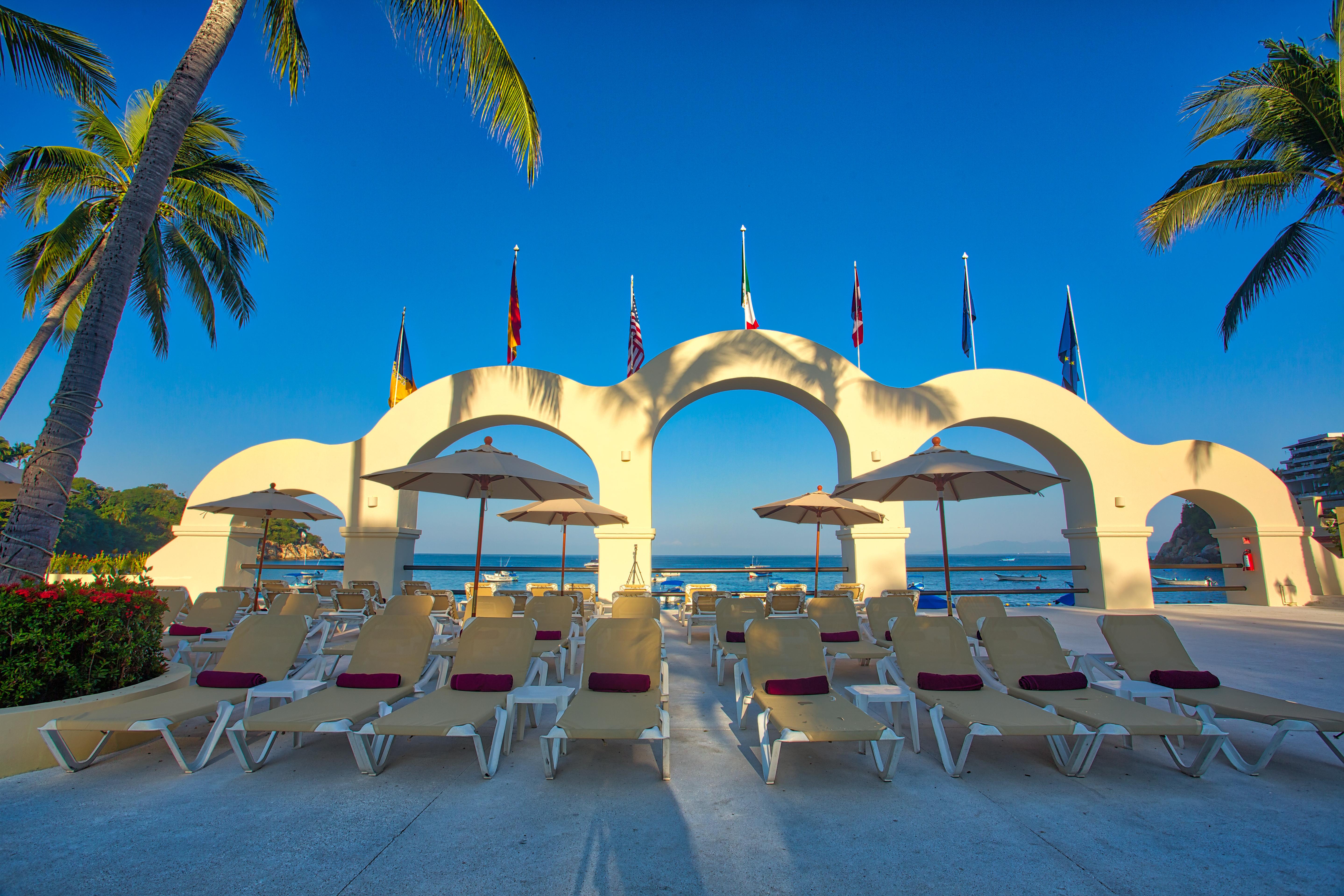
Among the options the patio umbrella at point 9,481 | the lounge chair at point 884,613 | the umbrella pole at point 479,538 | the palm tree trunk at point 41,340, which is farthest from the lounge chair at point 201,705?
the palm tree trunk at point 41,340

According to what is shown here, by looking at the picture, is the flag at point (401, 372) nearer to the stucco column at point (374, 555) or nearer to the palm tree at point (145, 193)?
the stucco column at point (374, 555)

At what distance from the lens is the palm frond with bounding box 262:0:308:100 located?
7.01 m

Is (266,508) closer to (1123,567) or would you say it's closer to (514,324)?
(514,324)

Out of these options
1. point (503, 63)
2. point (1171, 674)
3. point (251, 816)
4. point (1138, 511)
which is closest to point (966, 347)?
point (1138, 511)

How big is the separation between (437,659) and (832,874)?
3.71 meters

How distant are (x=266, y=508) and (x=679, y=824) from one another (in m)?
8.11

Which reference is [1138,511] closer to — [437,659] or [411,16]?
[437,659]

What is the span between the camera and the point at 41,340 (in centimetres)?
956

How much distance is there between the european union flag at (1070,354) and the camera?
13.5 m

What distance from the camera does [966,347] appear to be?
44.2ft

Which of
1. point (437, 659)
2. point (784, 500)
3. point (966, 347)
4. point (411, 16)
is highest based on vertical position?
point (411, 16)

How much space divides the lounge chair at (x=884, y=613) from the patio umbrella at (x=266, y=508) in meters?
8.15

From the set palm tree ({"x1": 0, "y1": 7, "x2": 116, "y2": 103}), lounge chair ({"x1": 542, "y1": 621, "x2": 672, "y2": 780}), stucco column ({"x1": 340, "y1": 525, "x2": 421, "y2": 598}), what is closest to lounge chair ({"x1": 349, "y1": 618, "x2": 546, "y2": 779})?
lounge chair ({"x1": 542, "y1": 621, "x2": 672, "y2": 780})

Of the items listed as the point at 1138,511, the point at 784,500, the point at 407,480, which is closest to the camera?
the point at 407,480
